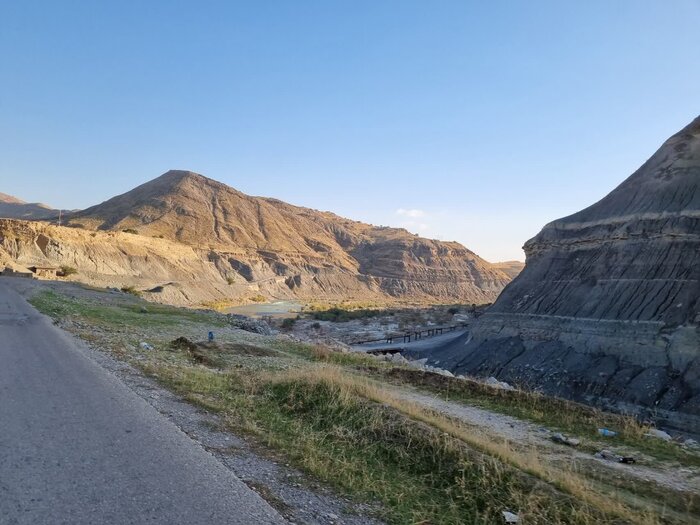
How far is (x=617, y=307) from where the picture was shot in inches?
1032

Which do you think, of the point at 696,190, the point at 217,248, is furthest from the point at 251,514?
the point at 217,248

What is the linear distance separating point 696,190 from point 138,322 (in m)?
31.8

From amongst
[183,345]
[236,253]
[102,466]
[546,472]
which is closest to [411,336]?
[183,345]

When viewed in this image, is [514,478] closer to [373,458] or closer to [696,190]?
[373,458]

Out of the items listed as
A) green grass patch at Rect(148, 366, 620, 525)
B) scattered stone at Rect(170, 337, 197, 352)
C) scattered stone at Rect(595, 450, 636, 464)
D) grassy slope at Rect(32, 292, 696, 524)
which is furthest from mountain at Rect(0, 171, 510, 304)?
scattered stone at Rect(595, 450, 636, 464)

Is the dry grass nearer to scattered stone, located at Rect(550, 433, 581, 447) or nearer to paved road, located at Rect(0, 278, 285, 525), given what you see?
scattered stone, located at Rect(550, 433, 581, 447)

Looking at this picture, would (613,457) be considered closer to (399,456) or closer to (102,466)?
(399,456)

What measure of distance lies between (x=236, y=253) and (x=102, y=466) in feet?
352

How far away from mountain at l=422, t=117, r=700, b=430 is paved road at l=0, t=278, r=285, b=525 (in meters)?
20.6

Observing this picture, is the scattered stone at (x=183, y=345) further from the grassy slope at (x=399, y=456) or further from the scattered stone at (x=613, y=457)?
the scattered stone at (x=613, y=457)

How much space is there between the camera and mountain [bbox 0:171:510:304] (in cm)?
7294

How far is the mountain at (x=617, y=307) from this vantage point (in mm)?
22016

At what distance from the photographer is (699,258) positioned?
24.9 m

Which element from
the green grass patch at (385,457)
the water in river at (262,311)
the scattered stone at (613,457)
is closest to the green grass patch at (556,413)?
the scattered stone at (613,457)
